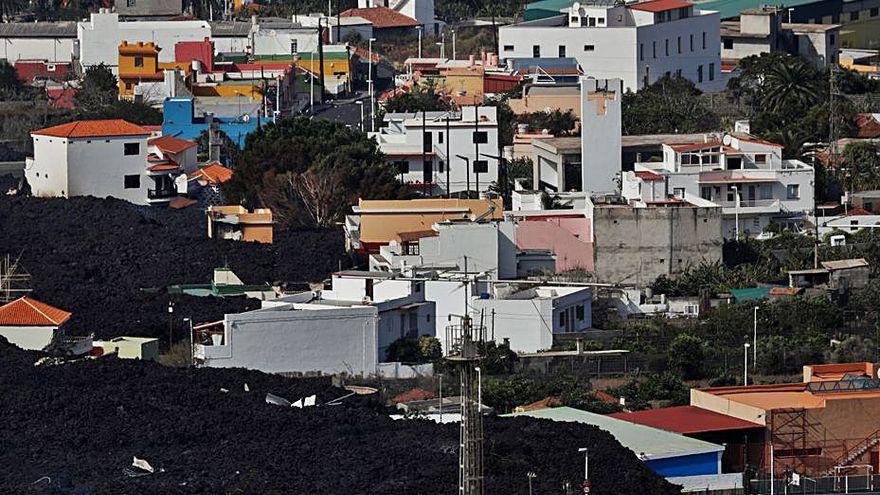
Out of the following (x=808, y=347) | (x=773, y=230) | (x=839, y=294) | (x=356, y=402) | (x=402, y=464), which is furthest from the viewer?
(x=773, y=230)

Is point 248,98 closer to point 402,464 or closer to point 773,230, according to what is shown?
point 773,230

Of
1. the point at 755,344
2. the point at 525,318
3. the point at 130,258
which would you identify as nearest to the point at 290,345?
→ the point at 525,318

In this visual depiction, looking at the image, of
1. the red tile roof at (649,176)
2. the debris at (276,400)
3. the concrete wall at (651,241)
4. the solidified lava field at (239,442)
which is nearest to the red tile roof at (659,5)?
the red tile roof at (649,176)

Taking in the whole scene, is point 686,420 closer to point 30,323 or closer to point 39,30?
point 30,323

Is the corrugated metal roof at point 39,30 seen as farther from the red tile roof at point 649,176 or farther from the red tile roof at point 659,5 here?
the red tile roof at point 649,176

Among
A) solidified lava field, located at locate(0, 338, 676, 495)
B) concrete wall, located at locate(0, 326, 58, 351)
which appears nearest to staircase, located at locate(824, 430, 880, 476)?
solidified lava field, located at locate(0, 338, 676, 495)

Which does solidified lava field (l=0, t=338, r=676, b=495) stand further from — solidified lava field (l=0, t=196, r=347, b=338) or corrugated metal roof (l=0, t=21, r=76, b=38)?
corrugated metal roof (l=0, t=21, r=76, b=38)

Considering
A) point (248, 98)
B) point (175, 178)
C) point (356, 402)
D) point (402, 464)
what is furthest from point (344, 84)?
point (402, 464)
